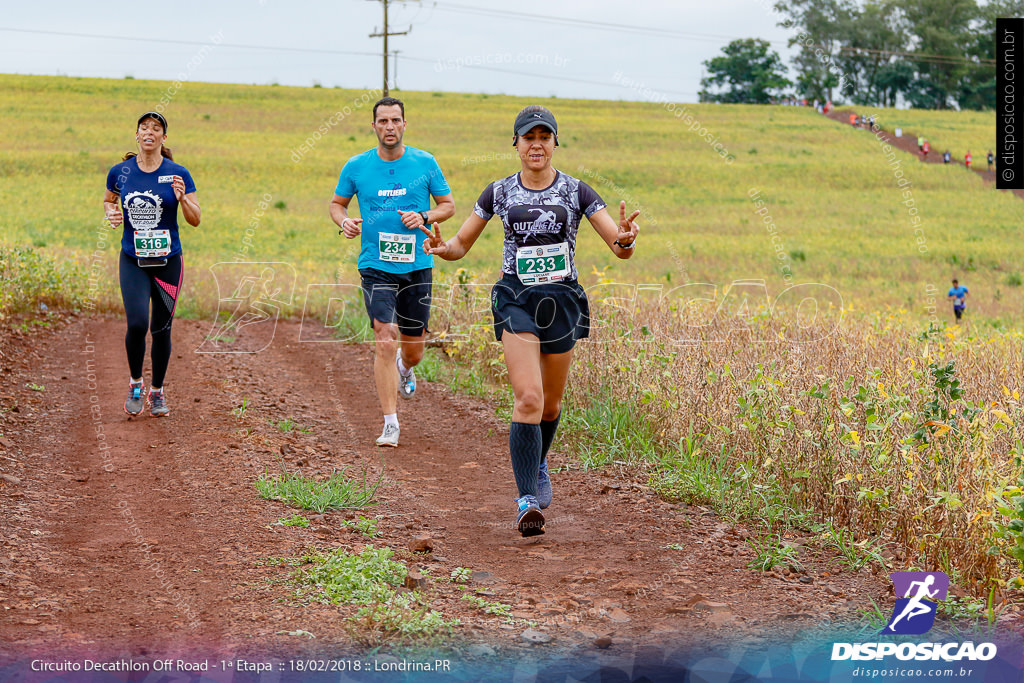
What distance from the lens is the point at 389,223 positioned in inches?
275

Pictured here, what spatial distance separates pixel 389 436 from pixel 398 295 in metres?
1.05

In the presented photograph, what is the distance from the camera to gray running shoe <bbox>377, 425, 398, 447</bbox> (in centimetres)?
713

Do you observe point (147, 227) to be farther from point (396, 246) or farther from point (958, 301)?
point (958, 301)

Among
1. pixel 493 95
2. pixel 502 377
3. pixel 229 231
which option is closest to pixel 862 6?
pixel 493 95

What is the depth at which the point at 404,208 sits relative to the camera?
277 inches

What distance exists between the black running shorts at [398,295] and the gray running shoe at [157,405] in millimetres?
1936

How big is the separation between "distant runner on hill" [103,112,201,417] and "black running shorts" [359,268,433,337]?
1586mm

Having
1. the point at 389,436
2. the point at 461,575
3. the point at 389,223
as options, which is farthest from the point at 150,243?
the point at 461,575

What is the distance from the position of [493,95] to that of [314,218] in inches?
1781

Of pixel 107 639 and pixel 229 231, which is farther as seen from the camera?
pixel 229 231

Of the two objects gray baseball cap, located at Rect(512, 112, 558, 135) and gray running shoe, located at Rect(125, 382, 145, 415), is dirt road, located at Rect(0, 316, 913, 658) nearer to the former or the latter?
gray running shoe, located at Rect(125, 382, 145, 415)

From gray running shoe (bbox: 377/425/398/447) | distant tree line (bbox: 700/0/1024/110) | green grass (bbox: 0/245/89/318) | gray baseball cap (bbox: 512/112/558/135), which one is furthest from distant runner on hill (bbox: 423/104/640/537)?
distant tree line (bbox: 700/0/1024/110)

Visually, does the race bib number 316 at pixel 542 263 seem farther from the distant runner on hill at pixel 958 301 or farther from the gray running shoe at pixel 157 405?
the distant runner on hill at pixel 958 301

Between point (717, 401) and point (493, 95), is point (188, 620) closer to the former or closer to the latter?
point (717, 401)
